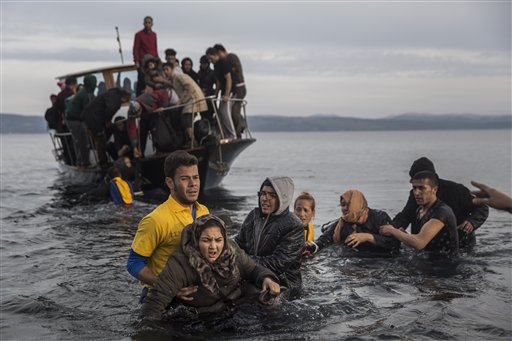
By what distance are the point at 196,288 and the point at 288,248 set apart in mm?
1405

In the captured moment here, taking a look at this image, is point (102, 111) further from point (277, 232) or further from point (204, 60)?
point (277, 232)

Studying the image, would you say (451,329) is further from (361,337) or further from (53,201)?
(53,201)

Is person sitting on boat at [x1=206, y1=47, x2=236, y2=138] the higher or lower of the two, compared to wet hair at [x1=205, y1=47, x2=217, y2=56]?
lower

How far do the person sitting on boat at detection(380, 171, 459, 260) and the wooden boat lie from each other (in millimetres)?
8018

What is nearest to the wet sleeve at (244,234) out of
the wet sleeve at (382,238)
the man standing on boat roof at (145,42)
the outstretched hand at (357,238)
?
the outstretched hand at (357,238)

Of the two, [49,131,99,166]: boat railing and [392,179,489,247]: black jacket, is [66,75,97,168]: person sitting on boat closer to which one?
[49,131,99,166]: boat railing

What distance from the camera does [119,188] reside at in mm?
15336

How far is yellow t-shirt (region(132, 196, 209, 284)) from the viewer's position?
5.98 metres

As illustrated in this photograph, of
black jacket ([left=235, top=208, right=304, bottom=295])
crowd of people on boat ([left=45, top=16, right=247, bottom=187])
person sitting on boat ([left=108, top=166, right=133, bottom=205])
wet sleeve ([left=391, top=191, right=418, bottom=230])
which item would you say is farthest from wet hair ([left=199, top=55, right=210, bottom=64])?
black jacket ([left=235, top=208, right=304, bottom=295])

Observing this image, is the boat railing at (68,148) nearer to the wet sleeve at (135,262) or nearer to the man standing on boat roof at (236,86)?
the man standing on boat roof at (236,86)

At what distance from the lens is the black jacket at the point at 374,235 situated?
9.48 m

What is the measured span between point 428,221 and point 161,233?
437cm

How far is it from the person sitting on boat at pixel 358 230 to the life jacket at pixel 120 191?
267 inches

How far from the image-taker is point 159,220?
236 inches
